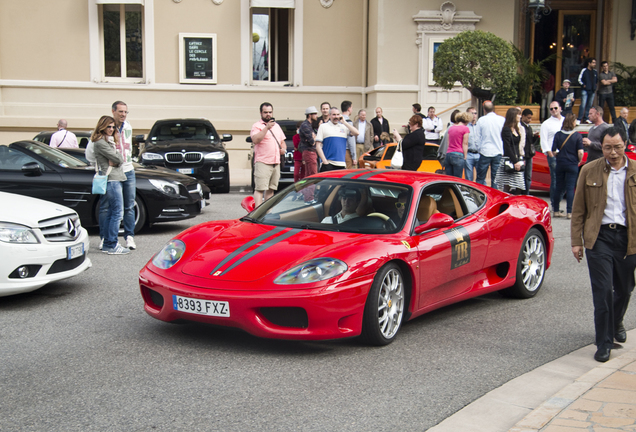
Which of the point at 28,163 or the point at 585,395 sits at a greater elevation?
the point at 28,163

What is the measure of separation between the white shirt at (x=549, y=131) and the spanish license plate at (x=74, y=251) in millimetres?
8804

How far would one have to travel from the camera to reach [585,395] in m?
4.26

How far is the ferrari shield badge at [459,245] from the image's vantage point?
592cm

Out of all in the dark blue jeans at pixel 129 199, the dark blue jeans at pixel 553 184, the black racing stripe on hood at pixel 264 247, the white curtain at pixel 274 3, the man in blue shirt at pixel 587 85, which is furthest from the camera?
the white curtain at pixel 274 3

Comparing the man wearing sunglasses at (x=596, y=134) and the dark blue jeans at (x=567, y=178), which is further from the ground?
the man wearing sunglasses at (x=596, y=134)

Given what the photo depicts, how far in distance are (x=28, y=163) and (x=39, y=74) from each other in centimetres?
1479

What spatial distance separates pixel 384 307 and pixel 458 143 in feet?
25.8

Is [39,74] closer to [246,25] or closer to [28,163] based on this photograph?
[246,25]

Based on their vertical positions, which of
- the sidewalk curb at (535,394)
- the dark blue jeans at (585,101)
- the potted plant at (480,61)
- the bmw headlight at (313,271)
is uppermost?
the potted plant at (480,61)

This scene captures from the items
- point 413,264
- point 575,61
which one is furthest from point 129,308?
point 575,61

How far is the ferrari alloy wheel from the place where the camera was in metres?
5.10

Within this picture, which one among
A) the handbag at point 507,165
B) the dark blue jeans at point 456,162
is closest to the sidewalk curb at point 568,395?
the handbag at point 507,165

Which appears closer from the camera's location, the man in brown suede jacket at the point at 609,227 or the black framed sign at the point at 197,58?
the man in brown suede jacket at the point at 609,227

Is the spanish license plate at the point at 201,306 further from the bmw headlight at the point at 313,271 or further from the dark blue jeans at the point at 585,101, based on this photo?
the dark blue jeans at the point at 585,101
